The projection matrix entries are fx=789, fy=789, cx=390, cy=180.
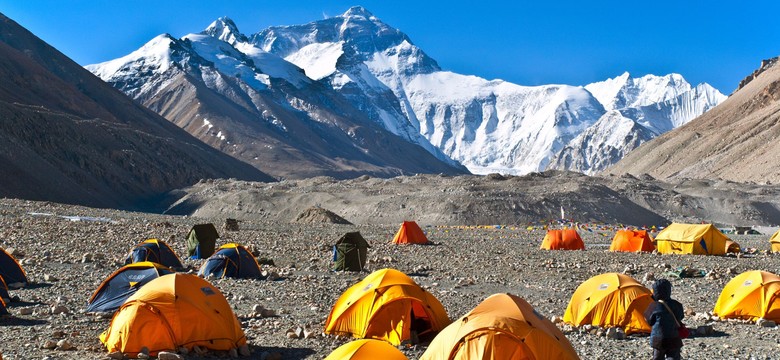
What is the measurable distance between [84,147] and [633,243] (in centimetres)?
7128

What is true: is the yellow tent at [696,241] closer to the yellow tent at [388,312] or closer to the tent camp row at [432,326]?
the tent camp row at [432,326]

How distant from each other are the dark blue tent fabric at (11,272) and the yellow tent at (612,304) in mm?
13205

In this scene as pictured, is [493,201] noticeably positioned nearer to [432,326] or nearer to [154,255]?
[154,255]

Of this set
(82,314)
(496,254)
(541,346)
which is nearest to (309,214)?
(496,254)

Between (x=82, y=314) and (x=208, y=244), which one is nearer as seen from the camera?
A: (x=82, y=314)

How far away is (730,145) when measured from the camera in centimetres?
12519

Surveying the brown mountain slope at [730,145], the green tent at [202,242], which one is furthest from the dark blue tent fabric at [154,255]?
the brown mountain slope at [730,145]

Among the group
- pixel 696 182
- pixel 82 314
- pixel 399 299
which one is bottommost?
pixel 82 314

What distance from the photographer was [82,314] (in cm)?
1586

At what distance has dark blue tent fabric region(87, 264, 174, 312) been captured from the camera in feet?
52.5

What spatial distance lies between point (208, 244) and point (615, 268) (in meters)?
14.3

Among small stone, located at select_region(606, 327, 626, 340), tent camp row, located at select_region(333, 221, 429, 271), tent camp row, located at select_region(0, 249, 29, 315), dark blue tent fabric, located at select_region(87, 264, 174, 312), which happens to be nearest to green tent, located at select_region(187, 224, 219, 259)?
tent camp row, located at select_region(333, 221, 429, 271)

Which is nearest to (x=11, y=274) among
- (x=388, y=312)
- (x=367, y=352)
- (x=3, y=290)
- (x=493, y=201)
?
(x=3, y=290)

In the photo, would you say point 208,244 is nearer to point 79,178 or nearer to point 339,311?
point 339,311
